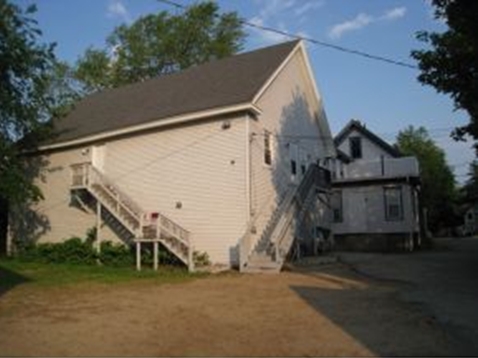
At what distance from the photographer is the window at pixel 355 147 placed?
136 feet

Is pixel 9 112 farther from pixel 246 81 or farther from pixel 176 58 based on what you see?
pixel 176 58

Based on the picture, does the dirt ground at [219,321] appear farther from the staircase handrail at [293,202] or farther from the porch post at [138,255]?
the porch post at [138,255]

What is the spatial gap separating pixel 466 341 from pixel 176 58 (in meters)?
40.7

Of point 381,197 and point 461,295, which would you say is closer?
point 461,295

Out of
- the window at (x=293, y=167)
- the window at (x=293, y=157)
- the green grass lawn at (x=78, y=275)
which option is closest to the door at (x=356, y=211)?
the window at (x=293, y=157)

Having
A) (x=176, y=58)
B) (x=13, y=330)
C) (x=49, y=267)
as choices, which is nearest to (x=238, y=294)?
(x=13, y=330)

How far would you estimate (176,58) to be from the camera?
4719 cm

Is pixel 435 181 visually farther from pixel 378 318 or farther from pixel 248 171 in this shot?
pixel 378 318

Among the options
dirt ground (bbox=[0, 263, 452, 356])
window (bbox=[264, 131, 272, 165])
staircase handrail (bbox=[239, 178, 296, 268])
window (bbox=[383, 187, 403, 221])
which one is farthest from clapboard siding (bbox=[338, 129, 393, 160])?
dirt ground (bbox=[0, 263, 452, 356])

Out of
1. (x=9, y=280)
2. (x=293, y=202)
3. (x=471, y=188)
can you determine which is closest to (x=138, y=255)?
(x=9, y=280)

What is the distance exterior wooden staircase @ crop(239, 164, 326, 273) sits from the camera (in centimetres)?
1897

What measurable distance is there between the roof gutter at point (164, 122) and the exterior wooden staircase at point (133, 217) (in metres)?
1.01

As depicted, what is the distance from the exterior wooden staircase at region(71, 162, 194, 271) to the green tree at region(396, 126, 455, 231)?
49.2 m

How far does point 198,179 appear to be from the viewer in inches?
836
